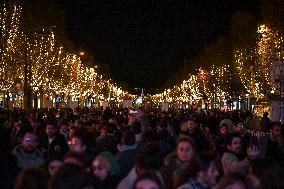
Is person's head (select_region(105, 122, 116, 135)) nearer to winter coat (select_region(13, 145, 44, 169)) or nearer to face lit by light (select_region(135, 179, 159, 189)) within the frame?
winter coat (select_region(13, 145, 44, 169))

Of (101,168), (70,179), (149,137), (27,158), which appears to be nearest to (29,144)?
(27,158)

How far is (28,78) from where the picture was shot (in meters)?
56.8

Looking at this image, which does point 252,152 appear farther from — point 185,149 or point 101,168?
point 101,168

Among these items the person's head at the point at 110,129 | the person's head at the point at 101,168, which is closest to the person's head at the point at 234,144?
the person's head at the point at 101,168

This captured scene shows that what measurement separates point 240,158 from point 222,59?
80036 millimetres

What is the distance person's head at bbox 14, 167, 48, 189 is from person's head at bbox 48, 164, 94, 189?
8.0 inches

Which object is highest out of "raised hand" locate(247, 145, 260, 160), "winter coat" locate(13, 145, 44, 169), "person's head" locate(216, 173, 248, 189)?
"person's head" locate(216, 173, 248, 189)

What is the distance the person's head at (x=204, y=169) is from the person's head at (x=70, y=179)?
125 cm

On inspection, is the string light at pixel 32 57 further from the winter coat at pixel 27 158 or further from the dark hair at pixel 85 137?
the dark hair at pixel 85 137

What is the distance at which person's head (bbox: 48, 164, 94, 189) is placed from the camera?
22.6 ft

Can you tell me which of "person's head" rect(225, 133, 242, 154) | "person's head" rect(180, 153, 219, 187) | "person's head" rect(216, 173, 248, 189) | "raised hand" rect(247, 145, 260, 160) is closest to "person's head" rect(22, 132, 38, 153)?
"person's head" rect(225, 133, 242, 154)

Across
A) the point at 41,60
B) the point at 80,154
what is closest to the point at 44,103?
the point at 41,60

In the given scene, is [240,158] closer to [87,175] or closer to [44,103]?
[87,175]

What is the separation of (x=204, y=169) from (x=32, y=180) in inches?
74.5
